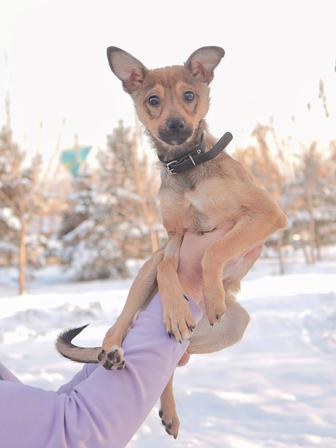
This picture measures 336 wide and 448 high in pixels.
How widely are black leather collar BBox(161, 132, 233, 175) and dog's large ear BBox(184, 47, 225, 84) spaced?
39cm

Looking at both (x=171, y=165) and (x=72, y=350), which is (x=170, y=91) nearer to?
(x=171, y=165)

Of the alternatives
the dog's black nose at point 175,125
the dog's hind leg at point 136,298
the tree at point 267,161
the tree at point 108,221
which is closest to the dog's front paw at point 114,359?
the dog's hind leg at point 136,298

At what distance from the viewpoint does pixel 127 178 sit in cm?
2108

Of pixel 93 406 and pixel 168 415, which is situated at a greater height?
pixel 93 406

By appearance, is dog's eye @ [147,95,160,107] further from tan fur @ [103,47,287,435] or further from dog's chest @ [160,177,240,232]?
dog's chest @ [160,177,240,232]

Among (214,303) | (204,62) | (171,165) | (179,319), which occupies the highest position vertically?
(204,62)

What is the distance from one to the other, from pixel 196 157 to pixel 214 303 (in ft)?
2.08

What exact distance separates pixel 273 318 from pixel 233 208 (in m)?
5.95

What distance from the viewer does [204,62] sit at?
2.35 m

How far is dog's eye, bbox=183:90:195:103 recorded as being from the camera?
2256 mm

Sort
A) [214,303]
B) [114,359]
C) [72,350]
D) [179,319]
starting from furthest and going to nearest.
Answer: [72,350] < [214,303] < [179,319] < [114,359]

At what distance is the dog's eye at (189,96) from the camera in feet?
7.40

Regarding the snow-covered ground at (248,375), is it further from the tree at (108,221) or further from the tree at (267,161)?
the tree at (108,221)

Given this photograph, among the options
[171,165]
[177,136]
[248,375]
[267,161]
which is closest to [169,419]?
[171,165]
